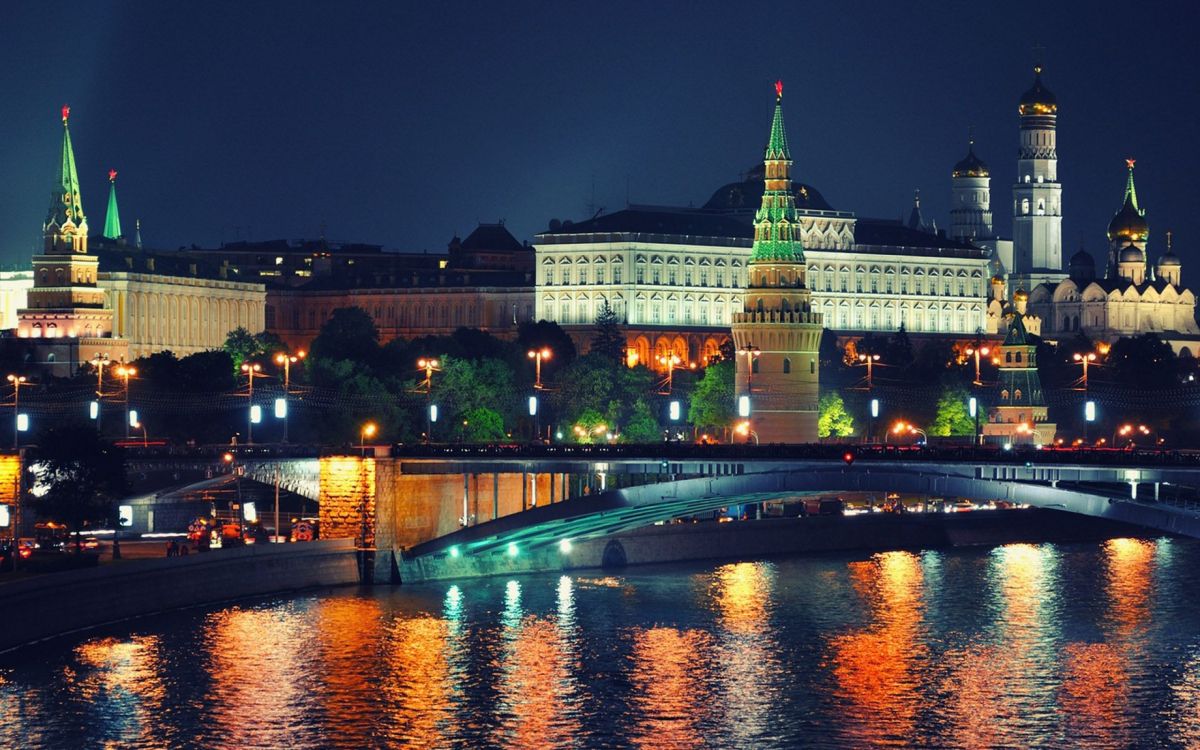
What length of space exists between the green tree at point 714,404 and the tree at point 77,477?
7395 centimetres

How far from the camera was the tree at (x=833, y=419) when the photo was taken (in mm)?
187250

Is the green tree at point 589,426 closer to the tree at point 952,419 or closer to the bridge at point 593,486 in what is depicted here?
the tree at point 952,419

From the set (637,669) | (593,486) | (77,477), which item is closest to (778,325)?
(593,486)

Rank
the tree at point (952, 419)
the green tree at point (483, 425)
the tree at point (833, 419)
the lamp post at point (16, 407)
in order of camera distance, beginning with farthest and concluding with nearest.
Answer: the tree at point (952, 419) < the tree at point (833, 419) < the green tree at point (483, 425) < the lamp post at point (16, 407)

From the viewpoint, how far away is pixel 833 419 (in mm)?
189000

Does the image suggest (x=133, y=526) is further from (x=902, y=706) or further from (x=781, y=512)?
(x=902, y=706)

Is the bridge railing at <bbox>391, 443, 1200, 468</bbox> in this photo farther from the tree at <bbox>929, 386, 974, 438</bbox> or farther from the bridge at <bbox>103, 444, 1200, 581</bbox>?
the tree at <bbox>929, 386, 974, 438</bbox>

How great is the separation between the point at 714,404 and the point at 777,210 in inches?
631

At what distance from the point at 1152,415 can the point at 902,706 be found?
119 meters

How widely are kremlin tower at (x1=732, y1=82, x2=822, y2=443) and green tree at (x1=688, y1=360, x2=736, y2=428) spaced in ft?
29.3

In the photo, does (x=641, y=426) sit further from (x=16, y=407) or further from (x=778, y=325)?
(x=16, y=407)

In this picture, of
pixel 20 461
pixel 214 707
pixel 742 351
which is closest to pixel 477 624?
pixel 214 707

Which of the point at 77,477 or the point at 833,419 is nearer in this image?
the point at 77,477

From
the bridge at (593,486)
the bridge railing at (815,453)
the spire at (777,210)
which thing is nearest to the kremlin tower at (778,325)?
the spire at (777,210)
